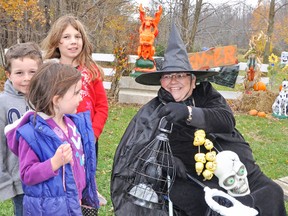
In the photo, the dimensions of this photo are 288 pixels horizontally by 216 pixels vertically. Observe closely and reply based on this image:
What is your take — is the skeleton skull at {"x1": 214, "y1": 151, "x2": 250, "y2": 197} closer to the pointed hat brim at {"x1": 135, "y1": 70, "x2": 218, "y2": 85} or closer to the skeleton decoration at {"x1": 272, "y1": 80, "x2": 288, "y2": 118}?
the pointed hat brim at {"x1": 135, "y1": 70, "x2": 218, "y2": 85}

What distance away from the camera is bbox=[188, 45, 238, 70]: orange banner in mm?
2685

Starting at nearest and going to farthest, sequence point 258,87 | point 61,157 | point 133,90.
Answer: point 61,157
point 258,87
point 133,90

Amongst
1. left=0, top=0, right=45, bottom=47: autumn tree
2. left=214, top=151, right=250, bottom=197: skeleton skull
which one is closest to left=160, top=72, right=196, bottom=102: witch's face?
left=214, top=151, right=250, bottom=197: skeleton skull

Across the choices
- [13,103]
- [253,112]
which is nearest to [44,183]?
[13,103]

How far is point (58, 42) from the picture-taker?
279 centimetres

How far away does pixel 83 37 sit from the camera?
9.34 feet

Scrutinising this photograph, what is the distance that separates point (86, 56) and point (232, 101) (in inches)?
266

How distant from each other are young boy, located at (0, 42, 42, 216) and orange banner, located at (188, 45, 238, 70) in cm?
137

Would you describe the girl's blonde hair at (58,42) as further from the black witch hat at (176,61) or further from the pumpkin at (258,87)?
the pumpkin at (258,87)

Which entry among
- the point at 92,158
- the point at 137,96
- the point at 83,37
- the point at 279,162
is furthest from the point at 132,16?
the point at 92,158

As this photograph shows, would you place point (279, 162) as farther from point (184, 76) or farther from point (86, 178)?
point (86, 178)

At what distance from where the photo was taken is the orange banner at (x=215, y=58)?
2685mm

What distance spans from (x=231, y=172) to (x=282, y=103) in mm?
6768

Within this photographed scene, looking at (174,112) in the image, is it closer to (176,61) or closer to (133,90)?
(176,61)
